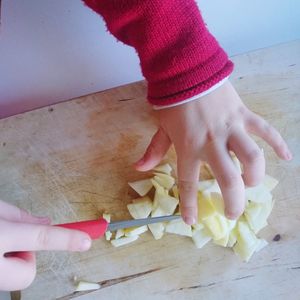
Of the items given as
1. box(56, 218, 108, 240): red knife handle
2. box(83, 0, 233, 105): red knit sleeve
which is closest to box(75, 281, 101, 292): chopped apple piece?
box(56, 218, 108, 240): red knife handle

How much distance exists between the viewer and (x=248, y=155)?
0.65 meters

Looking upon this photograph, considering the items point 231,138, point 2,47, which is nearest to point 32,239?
point 231,138

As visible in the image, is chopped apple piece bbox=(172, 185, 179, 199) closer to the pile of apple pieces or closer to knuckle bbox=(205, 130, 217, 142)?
the pile of apple pieces

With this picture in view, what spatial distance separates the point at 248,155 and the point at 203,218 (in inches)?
5.8

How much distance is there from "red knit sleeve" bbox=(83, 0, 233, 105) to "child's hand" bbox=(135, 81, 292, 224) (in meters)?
→ 0.03

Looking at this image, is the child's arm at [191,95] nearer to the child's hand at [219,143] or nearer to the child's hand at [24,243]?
the child's hand at [219,143]

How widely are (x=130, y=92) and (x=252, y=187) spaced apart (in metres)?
0.27

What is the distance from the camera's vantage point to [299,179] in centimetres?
78

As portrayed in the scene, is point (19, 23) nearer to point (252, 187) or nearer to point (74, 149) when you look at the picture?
point (74, 149)

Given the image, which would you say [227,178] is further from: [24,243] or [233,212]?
[24,243]

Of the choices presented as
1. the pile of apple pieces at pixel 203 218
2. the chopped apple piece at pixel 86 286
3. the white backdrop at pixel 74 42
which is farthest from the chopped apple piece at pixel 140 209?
the white backdrop at pixel 74 42

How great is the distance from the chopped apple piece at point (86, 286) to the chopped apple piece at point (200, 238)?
0.58ft

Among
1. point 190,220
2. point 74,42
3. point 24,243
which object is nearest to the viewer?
point 24,243

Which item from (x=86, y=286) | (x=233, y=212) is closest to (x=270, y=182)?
(x=233, y=212)
